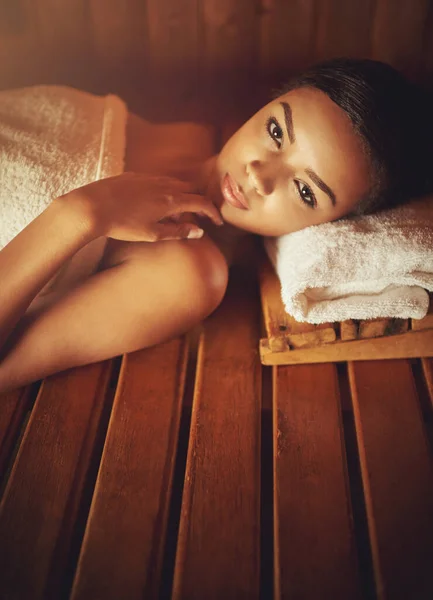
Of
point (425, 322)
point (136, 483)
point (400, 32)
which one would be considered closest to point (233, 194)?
point (425, 322)

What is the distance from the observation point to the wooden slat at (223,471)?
63 cm

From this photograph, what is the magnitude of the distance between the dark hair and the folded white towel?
72 millimetres

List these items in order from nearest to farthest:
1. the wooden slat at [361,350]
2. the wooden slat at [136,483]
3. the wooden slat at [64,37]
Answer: the wooden slat at [136,483] < the wooden slat at [361,350] < the wooden slat at [64,37]

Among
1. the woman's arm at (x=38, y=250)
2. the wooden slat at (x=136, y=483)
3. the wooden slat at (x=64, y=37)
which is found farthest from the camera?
the wooden slat at (x=64, y=37)

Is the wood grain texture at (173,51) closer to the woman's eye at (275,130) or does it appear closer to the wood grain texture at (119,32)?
the wood grain texture at (119,32)

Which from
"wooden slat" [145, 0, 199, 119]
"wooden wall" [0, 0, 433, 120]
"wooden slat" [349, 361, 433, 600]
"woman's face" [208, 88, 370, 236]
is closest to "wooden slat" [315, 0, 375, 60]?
"wooden wall" [0, 0, 433, 120]

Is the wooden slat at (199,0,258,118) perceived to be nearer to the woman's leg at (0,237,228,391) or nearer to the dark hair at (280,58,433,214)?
the dark hair at (280,58,433,214)

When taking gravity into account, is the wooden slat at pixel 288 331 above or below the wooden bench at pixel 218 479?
above

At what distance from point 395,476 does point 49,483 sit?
0.51 metres

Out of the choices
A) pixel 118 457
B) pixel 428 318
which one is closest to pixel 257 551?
pixel 118 457

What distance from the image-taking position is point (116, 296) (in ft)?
2.64

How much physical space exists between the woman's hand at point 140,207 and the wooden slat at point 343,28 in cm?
52

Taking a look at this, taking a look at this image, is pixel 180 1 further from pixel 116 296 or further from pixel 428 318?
pixel 428 318

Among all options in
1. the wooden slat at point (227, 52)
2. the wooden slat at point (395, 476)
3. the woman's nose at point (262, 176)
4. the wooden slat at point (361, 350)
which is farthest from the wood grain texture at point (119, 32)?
the wooden slat at point (395, 476)
